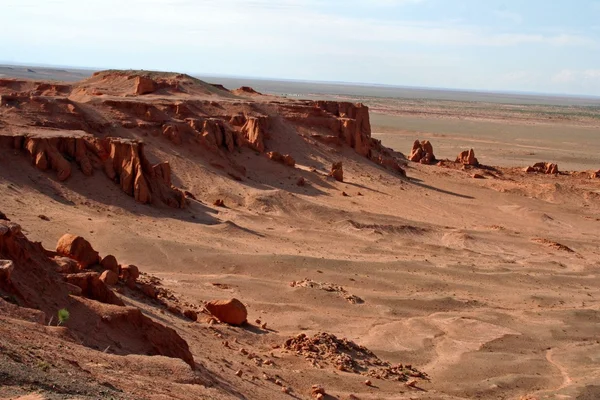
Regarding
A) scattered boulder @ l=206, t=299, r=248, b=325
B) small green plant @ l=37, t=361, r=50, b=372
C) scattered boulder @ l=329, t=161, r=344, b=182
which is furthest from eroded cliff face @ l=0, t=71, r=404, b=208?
small green plant @ l=37, t=361, r=50, b=372

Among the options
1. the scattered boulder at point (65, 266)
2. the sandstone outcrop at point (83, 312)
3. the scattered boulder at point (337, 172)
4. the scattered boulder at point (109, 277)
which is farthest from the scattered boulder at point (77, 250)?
the scattered boulder at point (337, 172)

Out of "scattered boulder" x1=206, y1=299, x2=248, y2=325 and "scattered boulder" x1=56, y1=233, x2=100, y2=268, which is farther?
"scattered boulder" x1=206, y1=299, x2=248, y2=325

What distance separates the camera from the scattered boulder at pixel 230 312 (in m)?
12.9

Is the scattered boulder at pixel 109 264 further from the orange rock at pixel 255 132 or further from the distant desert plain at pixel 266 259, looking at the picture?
the orange rock at pixel 255 132

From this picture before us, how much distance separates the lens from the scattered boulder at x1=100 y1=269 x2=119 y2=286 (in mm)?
12070

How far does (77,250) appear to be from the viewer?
12.3 m

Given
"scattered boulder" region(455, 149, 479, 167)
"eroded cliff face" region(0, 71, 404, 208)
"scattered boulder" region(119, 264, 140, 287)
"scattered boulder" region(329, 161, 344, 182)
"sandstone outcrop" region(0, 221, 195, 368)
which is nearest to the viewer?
"sandstone outcrop" region(0, 221, 195, 368)

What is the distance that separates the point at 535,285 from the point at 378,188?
1213 centimetres

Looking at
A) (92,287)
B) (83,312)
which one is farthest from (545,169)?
(83,312)

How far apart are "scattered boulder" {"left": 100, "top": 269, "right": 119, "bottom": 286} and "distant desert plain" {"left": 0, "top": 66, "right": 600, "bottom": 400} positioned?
0.03m

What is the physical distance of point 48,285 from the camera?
963cm

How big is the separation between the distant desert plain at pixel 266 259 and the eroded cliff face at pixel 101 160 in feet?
0.18

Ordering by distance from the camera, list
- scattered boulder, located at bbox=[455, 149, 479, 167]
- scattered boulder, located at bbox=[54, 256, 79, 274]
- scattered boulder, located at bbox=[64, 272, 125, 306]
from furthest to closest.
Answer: scattered boulder, located at bbox=[455, 149, 479, 167] < scattered boulder, located at bbox=[54, 256, 79, 274] < scattered boulder, located at bbox=[64, 272, 125, 306]

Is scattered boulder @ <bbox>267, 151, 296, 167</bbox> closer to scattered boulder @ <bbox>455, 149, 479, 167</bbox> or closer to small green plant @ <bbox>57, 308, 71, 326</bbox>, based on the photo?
scattered boulder @ <bbox>455, 149, 479, 167</bbox>
